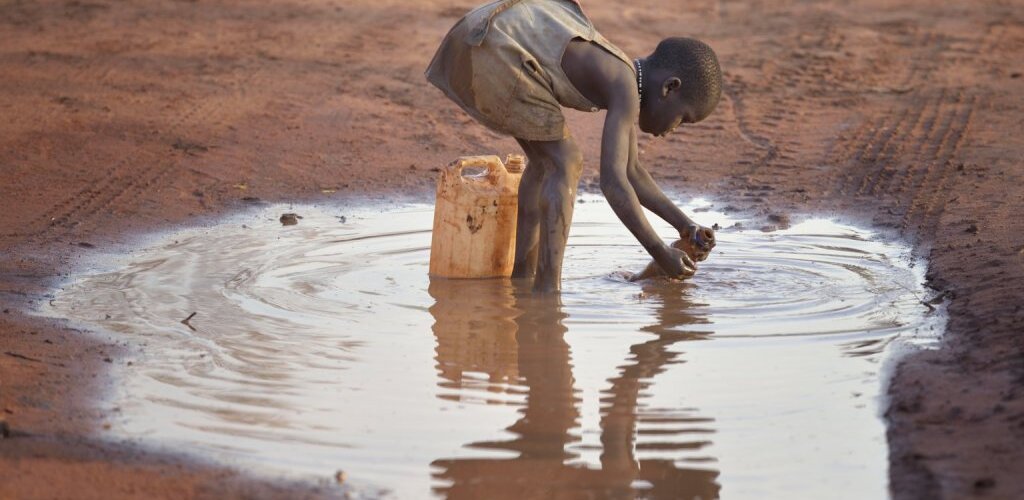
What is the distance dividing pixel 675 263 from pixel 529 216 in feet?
2.07

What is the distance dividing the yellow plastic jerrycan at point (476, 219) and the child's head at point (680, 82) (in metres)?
0.77

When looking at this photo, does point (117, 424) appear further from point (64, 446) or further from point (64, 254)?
point (64, 254)

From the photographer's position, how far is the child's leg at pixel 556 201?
5324 mm

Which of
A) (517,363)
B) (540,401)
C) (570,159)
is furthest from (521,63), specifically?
(540,401)

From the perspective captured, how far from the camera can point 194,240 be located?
6.59 meters

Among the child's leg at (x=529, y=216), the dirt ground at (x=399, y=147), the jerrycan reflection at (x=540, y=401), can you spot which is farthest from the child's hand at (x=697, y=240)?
the dirt ground at (x=399, y=147)

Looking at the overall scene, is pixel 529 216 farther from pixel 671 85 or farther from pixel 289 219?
pixel 289 219

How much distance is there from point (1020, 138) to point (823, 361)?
13.8 ft

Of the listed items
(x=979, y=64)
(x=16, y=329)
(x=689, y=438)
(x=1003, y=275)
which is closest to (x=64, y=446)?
(x=16, y=329)

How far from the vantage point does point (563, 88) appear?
5.20 meters

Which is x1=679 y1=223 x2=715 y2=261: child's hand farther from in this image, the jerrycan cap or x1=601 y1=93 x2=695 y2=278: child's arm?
the jerrycan cap

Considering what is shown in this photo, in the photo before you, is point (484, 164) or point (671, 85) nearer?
point (671, 85)

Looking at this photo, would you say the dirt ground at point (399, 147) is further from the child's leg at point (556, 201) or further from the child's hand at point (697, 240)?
the child's leg at point (556, 201)

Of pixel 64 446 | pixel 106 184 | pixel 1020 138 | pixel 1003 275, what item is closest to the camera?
pixel 64 446
